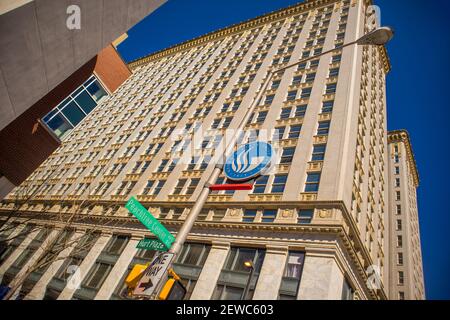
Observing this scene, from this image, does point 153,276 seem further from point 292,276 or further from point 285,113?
point 285,113

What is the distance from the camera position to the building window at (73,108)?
20859 millimetres

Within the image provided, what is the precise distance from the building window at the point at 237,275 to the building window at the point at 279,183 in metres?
5.76

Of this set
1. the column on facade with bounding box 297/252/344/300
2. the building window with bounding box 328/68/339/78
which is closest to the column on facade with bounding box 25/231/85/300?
the column on facade with bounding box 297/252/344/300

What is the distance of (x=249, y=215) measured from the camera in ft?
82.3

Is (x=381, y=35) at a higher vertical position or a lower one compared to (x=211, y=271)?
higher

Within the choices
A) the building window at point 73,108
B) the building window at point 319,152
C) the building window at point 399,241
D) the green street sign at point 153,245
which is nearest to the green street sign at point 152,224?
the green street sign at point 153,245

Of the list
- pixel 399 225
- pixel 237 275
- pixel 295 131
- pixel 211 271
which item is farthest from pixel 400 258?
pixel 211 271

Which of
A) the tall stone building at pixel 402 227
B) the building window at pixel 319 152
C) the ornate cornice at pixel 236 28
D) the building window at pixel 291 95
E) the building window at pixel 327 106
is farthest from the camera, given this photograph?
the ornate cornice at pixel 236 28

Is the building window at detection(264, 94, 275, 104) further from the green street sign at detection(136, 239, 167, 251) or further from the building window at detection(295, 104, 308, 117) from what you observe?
the green street sign at detection(136, 239, 167, 251)

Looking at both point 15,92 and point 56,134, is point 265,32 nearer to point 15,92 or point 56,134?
point 56,134

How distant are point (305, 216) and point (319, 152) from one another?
23.5 feet

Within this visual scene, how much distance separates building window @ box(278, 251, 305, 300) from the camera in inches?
734

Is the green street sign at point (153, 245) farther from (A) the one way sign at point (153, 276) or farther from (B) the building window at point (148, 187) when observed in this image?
(B) the building window at point (148, 187)

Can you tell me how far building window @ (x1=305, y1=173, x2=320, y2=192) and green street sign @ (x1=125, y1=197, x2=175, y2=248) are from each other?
63.3ft
